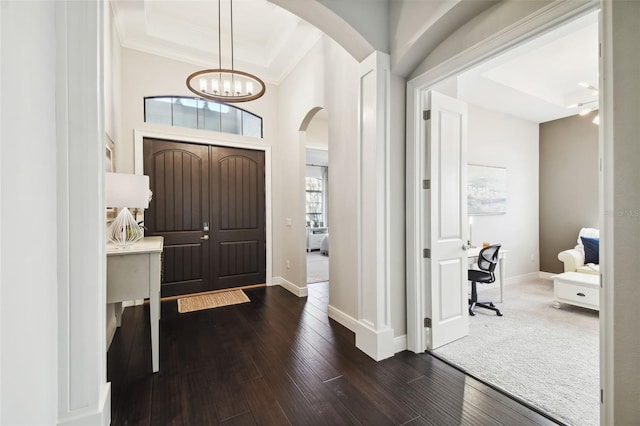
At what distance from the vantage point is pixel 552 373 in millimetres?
2162

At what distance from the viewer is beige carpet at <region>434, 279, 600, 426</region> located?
1.85 metres

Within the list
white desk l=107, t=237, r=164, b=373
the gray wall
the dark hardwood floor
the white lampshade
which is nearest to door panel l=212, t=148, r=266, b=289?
the dark hardwood floor

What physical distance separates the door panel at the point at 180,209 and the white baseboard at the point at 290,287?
42.8 inches

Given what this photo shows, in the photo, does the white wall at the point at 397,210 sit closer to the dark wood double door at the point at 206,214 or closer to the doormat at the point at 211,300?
the doormat at the point at 211,300

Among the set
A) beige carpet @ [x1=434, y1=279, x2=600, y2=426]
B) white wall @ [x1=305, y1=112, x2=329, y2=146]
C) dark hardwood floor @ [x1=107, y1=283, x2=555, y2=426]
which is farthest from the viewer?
white wall @ [x1=305, y1=112, x2=329, y2=146]

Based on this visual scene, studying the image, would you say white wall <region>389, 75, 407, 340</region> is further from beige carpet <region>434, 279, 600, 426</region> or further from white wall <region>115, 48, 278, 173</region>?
white wall <region>115, 48, 278, 173</region>

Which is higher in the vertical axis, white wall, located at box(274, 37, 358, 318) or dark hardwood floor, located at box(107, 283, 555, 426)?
white wall, located at box(274, 37, 358, 318)

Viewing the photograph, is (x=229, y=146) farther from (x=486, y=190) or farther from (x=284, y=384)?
(x=486, y=190)

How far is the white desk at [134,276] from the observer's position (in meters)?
2.04

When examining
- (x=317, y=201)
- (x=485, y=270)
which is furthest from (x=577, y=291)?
(x=317, y=201)

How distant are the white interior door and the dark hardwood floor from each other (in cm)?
46

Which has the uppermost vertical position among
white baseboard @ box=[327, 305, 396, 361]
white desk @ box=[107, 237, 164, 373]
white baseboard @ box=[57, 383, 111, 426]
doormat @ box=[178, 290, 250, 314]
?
white desk @ box=[107, 237, 164, 373]

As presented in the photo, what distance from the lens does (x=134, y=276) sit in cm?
211

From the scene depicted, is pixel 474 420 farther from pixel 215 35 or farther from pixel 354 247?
pixel 215 35
